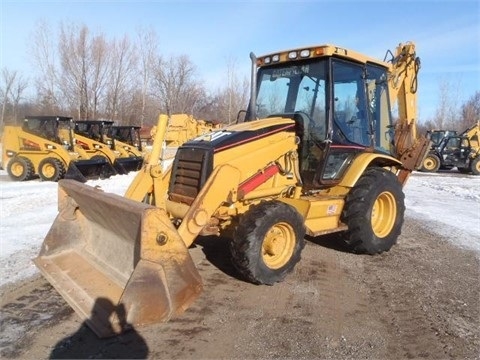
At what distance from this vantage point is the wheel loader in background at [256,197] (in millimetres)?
3812

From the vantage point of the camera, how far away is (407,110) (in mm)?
7242

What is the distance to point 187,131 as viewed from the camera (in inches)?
615

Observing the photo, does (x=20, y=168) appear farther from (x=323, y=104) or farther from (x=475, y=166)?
(x=475, y=166)

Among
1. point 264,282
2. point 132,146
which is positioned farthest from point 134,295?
point 132,146

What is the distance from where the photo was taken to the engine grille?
4820 millimetres

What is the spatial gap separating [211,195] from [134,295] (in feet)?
4.34

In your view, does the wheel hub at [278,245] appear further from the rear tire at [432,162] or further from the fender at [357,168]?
the rear tire at [432,162]

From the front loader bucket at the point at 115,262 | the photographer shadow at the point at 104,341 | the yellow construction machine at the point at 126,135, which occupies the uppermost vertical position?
the yellow construction machine at the point at 126,135

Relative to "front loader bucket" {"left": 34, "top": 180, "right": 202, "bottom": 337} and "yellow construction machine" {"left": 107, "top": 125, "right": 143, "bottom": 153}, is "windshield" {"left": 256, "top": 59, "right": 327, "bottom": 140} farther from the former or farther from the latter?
"yellow construction machine" {"left": 107, "top": 125, "right": 143, "bottom": 153}

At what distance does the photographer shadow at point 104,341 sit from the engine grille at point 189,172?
5.23ft

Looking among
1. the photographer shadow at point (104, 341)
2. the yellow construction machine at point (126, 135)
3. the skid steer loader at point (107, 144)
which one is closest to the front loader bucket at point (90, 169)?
the skid steer loader at point (107, 144)

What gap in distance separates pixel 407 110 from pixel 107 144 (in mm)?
13260

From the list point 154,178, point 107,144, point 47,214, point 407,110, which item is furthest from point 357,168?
point 107,144

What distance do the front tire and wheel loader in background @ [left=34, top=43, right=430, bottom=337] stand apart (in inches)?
0.5
